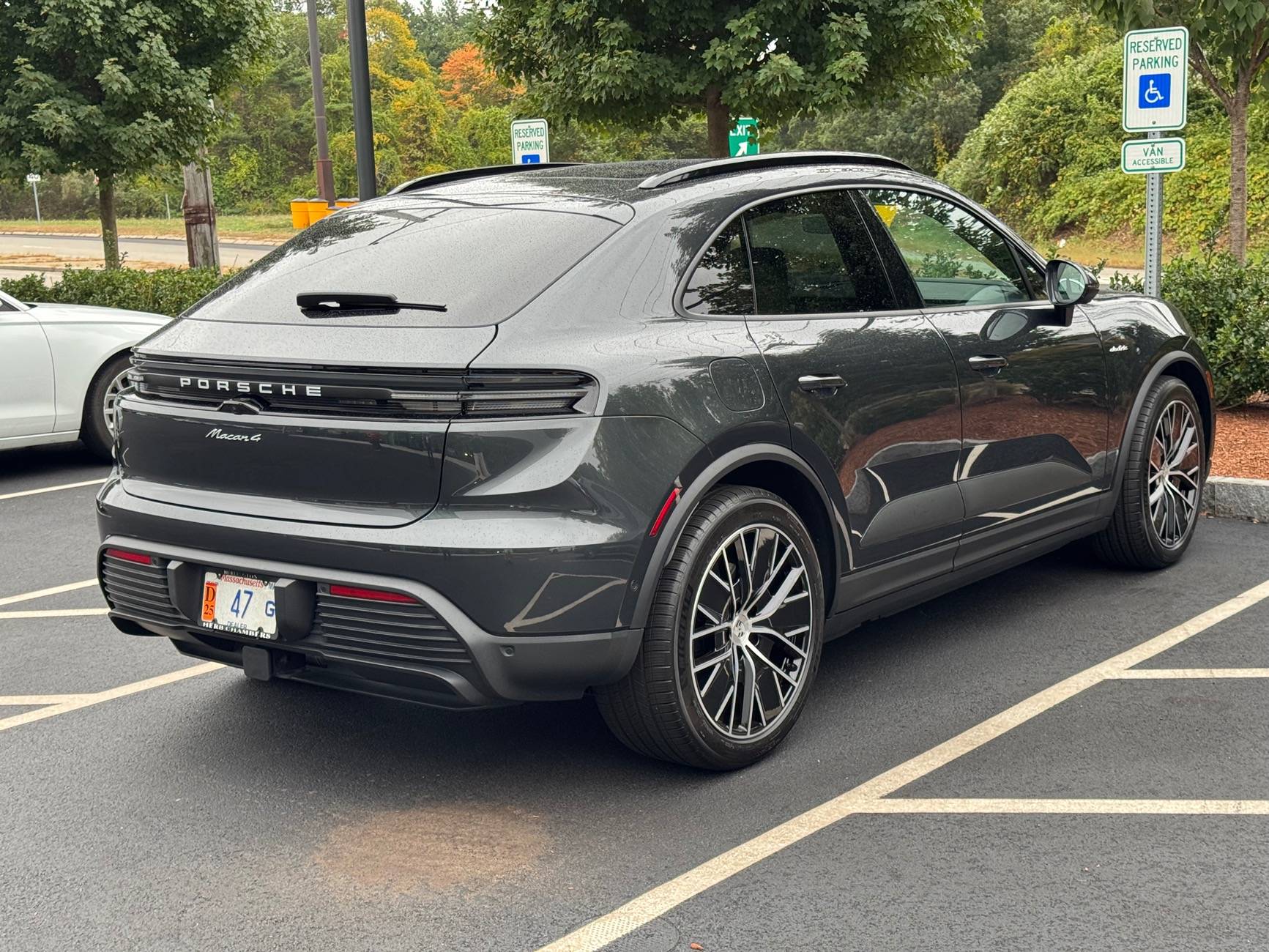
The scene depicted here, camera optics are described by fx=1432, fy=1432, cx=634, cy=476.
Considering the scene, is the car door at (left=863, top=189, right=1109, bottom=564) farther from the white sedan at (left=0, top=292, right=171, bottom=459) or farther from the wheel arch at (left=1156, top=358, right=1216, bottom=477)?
the white sedan at (left=0, top=292, right=171, bottom=459)

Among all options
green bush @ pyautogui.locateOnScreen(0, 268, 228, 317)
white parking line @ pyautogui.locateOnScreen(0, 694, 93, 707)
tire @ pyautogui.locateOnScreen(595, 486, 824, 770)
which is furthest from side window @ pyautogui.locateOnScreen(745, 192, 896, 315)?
green bush @ pyautogui.locateOnScreen(0, 268, 228, 317)

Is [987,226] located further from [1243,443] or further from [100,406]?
[100,406]

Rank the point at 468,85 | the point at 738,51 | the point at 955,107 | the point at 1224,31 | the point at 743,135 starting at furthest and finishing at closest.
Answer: the point at 468,85, the point at 955,107, the point at 743,135, the point at 738,51, the point at 1224,31

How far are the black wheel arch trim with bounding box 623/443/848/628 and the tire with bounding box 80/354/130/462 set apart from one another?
20.6ft

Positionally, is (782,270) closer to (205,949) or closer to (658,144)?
(205,949)

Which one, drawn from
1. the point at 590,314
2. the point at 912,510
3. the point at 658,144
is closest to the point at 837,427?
the point at 912,510

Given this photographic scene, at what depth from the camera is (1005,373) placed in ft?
16.4

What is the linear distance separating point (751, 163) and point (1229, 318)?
538 centimetres

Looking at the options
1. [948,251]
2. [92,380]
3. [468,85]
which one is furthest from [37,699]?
[468,85]

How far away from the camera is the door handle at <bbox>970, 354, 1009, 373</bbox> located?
4.84m

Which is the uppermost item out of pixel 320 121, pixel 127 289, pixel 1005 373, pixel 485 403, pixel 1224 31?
pixel 320 121

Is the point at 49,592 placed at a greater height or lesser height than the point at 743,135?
lesser

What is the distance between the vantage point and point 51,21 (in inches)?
568

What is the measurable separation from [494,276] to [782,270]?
96 centimetres
